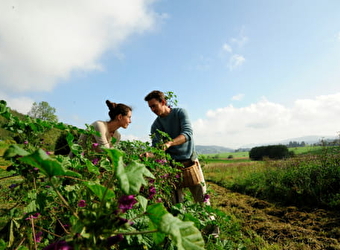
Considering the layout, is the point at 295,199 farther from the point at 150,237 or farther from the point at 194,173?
the point at 150,237

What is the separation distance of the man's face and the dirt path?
1.35 meters

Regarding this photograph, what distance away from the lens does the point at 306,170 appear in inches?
238

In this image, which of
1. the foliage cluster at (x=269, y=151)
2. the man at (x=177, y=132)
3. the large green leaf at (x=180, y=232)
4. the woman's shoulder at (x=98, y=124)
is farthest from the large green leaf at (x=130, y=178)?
the foliage cluster at (x=269, y=151)

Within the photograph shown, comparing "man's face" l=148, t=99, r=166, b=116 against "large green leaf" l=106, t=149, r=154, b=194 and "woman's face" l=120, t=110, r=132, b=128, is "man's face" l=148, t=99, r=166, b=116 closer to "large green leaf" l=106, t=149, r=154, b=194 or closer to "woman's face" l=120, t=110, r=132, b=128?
"woman's face" l=120, t=110, r=132, b=128

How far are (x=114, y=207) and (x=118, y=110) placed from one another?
2.45m

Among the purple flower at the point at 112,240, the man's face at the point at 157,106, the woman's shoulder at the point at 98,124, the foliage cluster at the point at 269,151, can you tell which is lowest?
the foliage cluster at the point at 269,151

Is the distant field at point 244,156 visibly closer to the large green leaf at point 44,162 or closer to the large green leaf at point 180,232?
the large green leaf at point 180,232

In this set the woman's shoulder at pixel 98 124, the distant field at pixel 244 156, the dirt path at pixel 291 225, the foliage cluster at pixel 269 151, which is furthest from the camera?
the foliage cluster at pixel 269 151

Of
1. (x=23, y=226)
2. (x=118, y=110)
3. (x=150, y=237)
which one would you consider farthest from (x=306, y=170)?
(x=23, y=226)

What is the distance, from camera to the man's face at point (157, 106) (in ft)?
9.17

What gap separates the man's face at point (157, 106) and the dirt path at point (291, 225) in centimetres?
135

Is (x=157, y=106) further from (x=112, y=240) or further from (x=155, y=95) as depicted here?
(x=112, y=240)

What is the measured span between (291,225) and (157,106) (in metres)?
3.23

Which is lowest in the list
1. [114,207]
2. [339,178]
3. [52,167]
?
[339,178]
